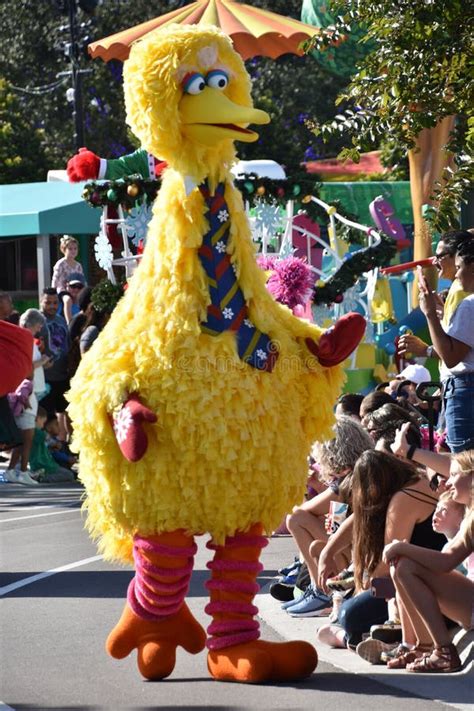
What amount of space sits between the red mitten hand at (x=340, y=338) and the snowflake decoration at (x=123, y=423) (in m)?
0.95

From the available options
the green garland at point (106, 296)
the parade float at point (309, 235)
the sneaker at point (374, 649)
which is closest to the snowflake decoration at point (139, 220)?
the parade float at point (309, 235)

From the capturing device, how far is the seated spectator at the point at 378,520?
6297 millimetres

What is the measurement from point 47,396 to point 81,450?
8622 mm

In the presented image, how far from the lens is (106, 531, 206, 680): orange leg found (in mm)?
5633

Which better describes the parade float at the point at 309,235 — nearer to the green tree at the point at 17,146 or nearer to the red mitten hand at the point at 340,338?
the red mitten hand at the point at 340,338

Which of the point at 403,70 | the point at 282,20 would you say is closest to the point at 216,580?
the point at 403,70

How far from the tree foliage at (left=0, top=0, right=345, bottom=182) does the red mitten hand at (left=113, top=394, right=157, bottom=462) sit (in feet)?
112

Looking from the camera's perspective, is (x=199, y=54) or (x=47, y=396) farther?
(x=47, y=396)

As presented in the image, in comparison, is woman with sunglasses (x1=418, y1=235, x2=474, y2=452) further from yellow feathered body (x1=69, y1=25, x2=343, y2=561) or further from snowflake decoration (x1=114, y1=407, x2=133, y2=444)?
snowflake decoration (x1=114, y1=407, x2=133, y2=444)

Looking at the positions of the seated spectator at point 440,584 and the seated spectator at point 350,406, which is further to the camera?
the seated spectator at point 350,406

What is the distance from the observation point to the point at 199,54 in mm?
5867

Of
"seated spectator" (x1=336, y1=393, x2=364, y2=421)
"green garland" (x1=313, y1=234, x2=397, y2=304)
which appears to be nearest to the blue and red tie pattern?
"seated spectator" (x1=336, y1=393, x2=364, y2=421)

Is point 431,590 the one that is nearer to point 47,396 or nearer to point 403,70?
point 403,70

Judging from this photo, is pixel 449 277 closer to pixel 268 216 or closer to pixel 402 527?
pixel 402 527
